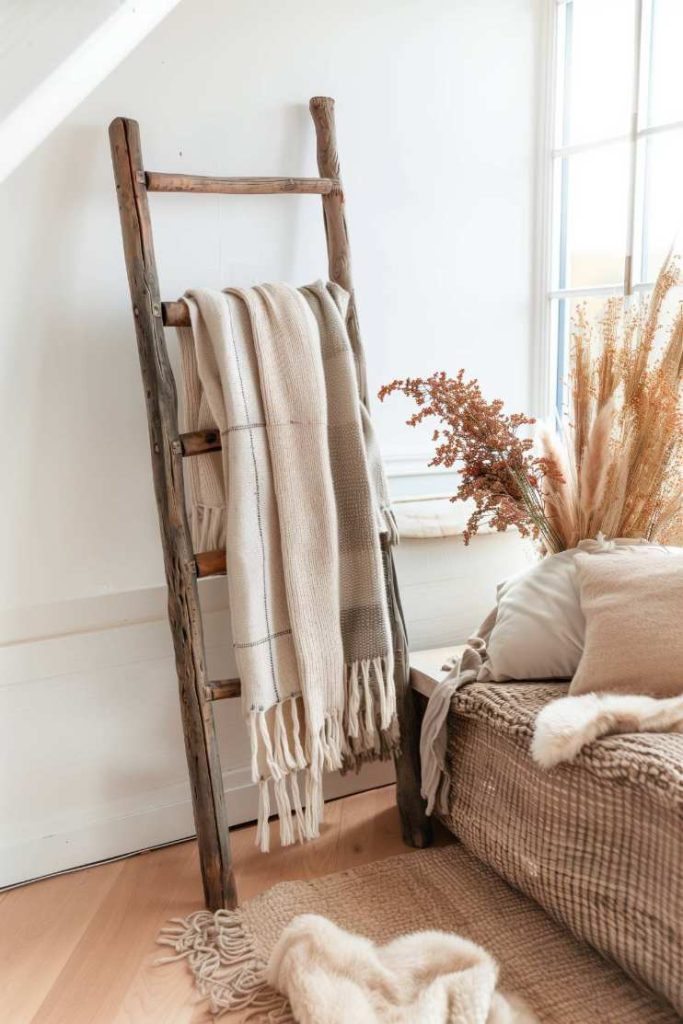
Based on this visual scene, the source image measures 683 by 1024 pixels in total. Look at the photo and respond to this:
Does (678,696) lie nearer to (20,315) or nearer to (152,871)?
(152,871)

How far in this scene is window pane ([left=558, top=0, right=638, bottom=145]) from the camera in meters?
2.19

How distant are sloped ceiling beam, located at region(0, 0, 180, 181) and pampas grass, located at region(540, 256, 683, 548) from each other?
1005 millimetres

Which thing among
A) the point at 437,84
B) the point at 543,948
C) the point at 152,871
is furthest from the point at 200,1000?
the point at 437,84

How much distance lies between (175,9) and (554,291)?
46.6 inches

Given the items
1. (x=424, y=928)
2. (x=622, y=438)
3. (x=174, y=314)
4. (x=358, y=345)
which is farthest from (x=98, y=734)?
(x=622, y=438)

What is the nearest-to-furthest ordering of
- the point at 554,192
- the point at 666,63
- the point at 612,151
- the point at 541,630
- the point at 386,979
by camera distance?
the point at 386,979 < the point at 541,630 < the point at 666,63 < the point at 612,151 < the point at 554,192

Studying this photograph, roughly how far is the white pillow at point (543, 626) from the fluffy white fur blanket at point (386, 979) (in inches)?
20.6

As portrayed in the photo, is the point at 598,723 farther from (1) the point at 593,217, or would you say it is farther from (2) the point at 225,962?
(1) the point at 593,217

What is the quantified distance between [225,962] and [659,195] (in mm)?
2000

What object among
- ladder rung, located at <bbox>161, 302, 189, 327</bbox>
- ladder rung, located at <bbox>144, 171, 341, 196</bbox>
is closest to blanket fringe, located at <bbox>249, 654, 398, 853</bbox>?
ladder rung, located at <bbox>161, 302, 189, 327</bbox>

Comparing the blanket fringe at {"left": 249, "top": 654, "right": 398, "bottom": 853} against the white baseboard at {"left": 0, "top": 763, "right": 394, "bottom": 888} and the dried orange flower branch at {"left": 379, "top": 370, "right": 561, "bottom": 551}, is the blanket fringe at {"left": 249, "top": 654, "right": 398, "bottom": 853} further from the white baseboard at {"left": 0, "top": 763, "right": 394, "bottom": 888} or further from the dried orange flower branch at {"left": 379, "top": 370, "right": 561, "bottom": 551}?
the dried orange flower branch at {"left": 379, "top": 370, "right": 561, "bottom": 551}

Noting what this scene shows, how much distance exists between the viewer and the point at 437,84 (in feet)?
7.04

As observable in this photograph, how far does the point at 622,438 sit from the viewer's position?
1.79 metres

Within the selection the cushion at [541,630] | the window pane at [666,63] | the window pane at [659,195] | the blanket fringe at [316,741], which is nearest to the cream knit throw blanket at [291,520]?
the blanket fringe at [316,741]
